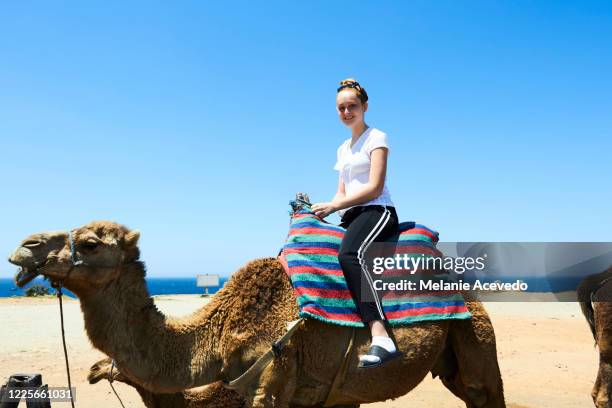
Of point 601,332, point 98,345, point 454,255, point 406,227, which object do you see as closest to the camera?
point 98,345

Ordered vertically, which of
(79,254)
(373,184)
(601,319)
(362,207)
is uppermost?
(373,184)

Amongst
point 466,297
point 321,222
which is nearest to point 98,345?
point 321,222

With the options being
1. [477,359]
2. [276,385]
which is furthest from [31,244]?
[477,359]

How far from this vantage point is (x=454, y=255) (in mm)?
5840

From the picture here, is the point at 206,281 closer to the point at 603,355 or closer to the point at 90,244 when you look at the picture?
the point at 603,355

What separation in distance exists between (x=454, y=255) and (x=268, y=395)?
248 cm

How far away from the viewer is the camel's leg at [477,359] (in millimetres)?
5297

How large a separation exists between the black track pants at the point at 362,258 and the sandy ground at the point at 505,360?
5.72 metres

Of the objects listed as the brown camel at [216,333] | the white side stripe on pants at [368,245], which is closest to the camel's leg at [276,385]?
the brown camel at [216,333]

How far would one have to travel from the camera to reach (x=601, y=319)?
22.7 feet

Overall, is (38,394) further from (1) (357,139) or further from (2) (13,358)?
(2) (13,358)

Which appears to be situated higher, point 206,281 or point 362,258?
point 362,258

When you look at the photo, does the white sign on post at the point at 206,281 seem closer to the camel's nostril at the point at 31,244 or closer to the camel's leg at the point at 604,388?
the camel's leg at the point at 604,388

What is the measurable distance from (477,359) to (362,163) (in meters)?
2.12
